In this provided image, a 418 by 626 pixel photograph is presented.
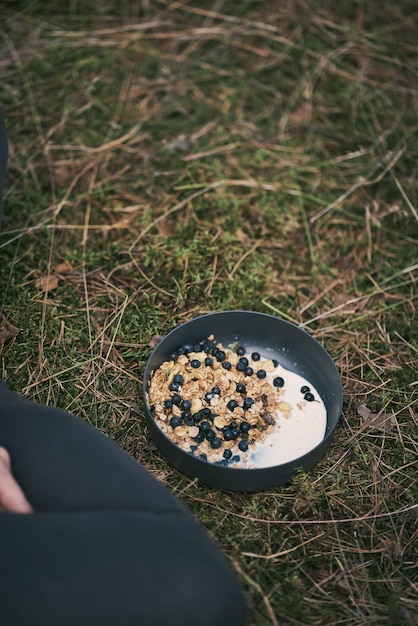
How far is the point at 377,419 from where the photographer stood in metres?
2.41

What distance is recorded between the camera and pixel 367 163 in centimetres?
330

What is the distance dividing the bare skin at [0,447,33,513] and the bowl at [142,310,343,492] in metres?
0.53

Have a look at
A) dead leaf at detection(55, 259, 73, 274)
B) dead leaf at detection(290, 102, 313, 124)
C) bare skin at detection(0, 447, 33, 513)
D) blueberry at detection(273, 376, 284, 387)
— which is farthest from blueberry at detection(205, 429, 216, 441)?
dead leaf at detection(290, 102, 313, 124)

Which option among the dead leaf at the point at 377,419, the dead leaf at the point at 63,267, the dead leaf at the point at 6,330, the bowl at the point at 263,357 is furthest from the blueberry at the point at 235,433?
the dead leaf at the point at 63,267

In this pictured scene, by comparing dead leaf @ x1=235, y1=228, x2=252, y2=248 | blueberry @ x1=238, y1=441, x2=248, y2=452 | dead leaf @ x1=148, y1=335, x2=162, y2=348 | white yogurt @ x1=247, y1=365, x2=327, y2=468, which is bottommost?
white yogurt @ x1=247, y1=365, x2=327, y2=468

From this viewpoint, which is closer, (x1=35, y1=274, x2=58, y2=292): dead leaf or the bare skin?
the bare skin

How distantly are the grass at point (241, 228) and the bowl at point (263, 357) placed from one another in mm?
90

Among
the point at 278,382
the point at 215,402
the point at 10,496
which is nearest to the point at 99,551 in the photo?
the point at 10,496

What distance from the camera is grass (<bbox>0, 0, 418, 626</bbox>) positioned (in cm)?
Answer: 211

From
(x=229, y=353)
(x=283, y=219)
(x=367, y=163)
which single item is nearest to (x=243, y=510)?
(x=229, y=353)

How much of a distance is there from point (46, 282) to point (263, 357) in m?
0.92

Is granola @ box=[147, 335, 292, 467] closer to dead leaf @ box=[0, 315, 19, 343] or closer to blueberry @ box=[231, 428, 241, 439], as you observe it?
blueberry @ box=[231, 428, 241, 439]

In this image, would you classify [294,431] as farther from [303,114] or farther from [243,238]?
[303,114]

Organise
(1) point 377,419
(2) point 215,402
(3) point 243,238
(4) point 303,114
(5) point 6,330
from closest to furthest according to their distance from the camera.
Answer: (2) point 215,402 < (1) point 377,419 < (5) point 6,330 < (3) point 243,238 < (4) point 303,114
